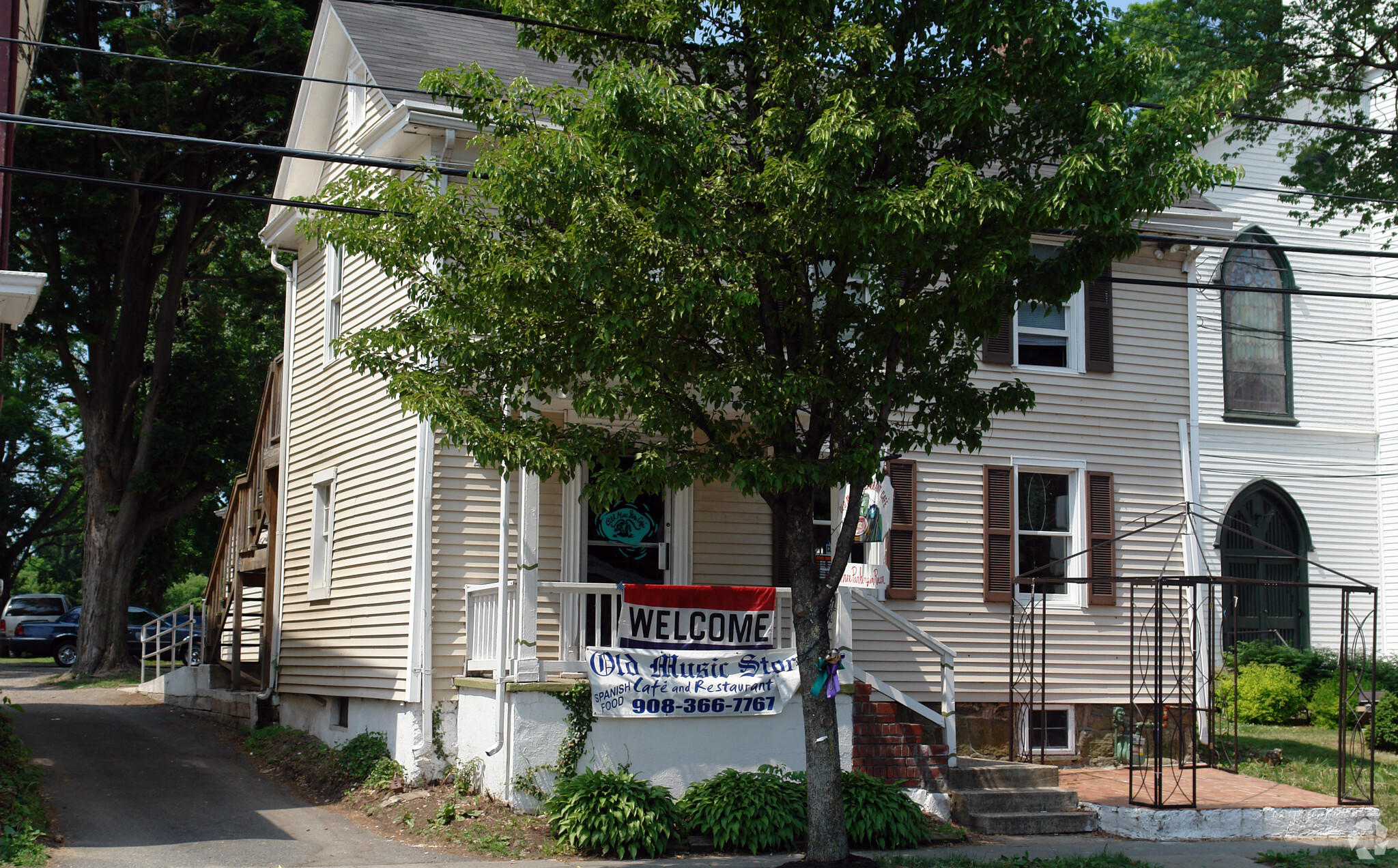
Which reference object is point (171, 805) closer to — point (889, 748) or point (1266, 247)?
point (889, 748)

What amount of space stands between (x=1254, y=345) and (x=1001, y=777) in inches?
405

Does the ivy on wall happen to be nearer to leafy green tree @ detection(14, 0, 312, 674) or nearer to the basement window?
the basement window

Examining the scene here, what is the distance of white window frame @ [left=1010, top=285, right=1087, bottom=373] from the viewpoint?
51.2ft

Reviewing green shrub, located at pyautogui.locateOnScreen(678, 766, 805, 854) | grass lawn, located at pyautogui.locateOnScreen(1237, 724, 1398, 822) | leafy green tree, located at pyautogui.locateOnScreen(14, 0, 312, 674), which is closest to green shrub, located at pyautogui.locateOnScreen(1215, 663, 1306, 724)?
grass lawn, located at pyautogui.locateOnScreen(1237, 724, 1398, 822)

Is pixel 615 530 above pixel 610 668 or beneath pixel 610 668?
above

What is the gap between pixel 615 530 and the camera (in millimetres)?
13359

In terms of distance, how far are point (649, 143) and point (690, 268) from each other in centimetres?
93

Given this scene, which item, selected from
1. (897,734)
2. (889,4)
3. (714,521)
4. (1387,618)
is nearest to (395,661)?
(714,521)

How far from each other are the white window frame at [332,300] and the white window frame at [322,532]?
159 cm

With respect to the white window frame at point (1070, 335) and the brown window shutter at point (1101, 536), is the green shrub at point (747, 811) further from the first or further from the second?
the white window frame at point (1070, 335)

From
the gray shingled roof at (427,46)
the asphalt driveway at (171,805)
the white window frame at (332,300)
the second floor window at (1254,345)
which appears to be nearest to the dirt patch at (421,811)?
the asphalt driveway at (171,805)

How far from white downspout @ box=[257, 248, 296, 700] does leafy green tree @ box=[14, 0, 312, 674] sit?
4.99 meters

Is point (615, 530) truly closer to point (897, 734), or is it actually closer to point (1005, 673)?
point (897, 734)

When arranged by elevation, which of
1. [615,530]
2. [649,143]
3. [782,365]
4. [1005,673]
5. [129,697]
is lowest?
[129,697]
